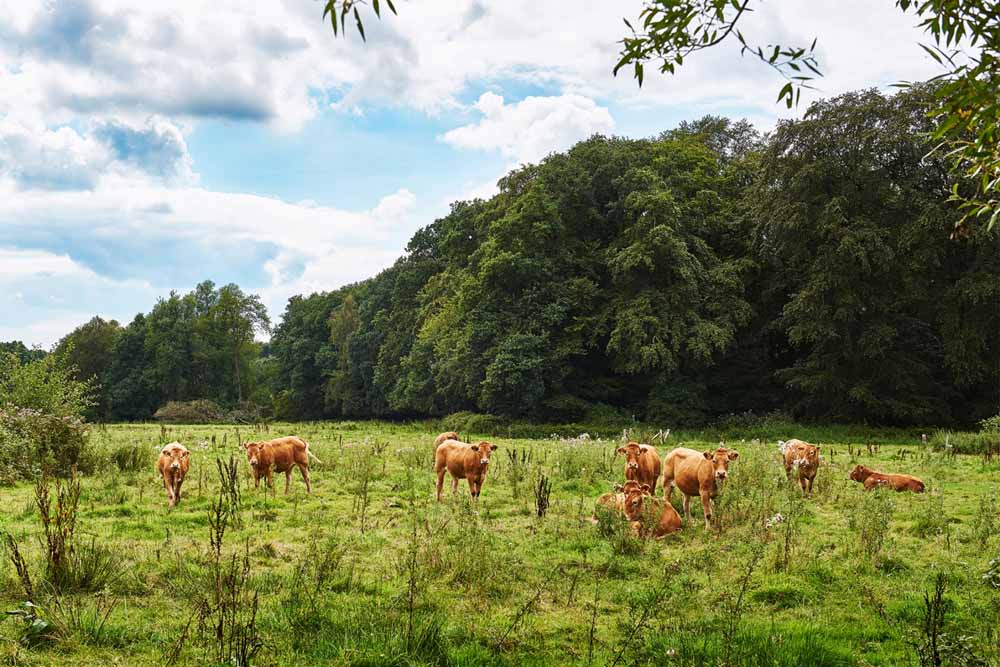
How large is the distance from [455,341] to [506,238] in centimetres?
614

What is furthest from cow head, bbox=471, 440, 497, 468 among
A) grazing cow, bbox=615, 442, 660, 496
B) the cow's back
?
the cow's back

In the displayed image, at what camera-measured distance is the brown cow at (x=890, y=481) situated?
13.2m

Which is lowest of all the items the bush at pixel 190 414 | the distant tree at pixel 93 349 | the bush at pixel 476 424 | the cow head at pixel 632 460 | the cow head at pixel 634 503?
the bush at pixel 190 414

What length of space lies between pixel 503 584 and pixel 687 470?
15.6ft

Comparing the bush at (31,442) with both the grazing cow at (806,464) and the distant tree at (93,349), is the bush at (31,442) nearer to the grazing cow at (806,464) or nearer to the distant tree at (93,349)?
the grazing cow at (806,464)

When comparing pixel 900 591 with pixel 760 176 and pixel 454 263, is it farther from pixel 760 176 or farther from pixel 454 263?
pixel 454 263

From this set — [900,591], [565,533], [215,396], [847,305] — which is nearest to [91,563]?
[565,533]

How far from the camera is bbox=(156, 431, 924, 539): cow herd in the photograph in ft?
32.5

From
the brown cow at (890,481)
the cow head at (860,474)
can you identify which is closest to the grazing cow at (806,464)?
the brown cow at (890,481)

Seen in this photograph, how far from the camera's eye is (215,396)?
247 ft

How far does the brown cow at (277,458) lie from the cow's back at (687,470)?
6531 mm

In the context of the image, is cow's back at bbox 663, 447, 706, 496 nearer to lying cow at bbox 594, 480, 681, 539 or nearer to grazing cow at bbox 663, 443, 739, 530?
grazing cow at bbox 663, 443, 739, 530

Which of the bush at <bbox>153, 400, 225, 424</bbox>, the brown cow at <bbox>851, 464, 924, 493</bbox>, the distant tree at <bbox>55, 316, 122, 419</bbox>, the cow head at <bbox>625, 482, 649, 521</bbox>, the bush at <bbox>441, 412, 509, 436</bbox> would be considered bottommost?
the bush at <bbox>153, 400, 225, 424</bbox>

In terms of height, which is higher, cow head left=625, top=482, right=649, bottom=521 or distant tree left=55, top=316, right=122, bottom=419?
distant tree left=55, top=316, right=122, bottom=419
